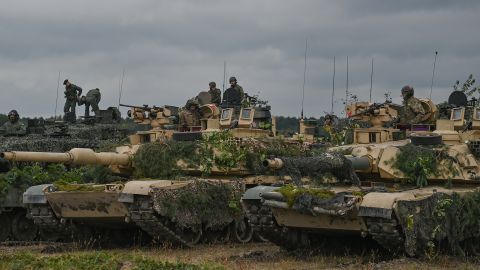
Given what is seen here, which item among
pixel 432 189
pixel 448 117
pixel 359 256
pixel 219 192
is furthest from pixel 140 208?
pixel 448 117

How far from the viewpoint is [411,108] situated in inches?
741

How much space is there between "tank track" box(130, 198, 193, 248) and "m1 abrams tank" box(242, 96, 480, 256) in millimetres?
1820

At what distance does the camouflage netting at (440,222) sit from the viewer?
14242 millimetres

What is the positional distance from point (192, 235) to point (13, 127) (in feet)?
31.6

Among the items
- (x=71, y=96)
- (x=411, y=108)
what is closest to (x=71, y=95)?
(x=71, y=96)

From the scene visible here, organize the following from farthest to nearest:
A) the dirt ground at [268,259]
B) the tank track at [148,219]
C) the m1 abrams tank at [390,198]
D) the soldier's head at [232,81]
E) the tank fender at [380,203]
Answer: the soldier's head at [232,81], the tank track at [148,219], the dirt ground at [268,259], the m1 abrams tank at [390,198], the tank fender at [380,203]

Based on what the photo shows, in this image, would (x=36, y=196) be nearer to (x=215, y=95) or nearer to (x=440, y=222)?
(x=215, y=95)

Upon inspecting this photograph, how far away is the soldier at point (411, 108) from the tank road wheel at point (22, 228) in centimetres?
960

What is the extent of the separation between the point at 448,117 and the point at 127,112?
311 inches

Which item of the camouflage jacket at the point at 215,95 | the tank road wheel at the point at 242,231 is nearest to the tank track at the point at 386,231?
the tank road wheel at the point at 242,231

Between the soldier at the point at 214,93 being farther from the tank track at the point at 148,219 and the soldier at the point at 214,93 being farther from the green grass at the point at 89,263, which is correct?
the green grass at the point at 89,263

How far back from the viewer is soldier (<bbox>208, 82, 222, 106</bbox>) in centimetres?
2239

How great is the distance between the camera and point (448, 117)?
19641 mm

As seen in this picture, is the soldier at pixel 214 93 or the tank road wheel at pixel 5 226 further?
the soldier at pixel 214 93
